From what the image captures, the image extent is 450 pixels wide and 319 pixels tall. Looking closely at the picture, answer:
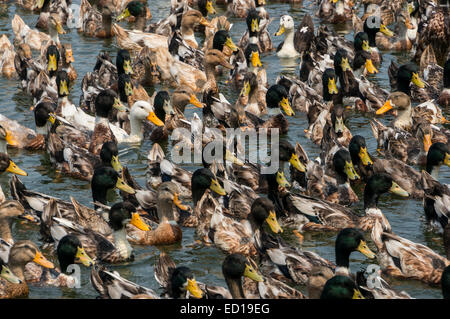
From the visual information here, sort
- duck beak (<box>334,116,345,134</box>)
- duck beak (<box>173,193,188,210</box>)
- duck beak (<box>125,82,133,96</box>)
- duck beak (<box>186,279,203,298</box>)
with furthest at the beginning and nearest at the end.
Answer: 1. duck beak (<box>125,82,133,96</box>)
2. duck beak (<box>334,116,345,134</box>)
3. duck beak (<box>173,193,188,210</box>)
4. duck beak (<box>186,279,203,298</box>)

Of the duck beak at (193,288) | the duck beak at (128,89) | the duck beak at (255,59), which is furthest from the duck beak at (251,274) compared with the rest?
the duck beak at (255,59)

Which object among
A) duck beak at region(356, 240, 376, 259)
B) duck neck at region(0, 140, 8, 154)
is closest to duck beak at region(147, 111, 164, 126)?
duck neck at region(0, 140, 8, 154)

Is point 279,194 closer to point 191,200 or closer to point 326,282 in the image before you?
point 191,200

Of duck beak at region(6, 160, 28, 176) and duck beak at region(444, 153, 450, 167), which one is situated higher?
duck beak at region(444, 153, 450, 167)

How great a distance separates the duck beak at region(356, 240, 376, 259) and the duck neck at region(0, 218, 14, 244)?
177 inches

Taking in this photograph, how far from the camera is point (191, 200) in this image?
14.8 m

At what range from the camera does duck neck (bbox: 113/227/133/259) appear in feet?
42.8

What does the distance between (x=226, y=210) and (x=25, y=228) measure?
272cm

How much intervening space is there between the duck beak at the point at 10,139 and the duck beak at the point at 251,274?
617 cm

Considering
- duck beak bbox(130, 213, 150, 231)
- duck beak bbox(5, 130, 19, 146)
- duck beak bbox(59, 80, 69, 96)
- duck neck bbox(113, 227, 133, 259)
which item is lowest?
duck beak bbox(5, 130, 19, 146)

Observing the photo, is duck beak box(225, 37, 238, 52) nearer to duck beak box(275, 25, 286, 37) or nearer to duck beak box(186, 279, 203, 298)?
duck beak box(275, 25, 286, 37)

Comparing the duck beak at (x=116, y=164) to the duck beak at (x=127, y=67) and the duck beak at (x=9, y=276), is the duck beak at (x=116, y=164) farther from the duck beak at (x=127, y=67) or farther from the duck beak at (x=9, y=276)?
the duck beak at (x=127, y=67)

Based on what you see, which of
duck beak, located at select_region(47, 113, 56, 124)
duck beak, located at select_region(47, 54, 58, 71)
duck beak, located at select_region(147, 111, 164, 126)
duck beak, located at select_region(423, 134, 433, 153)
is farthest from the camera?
duck beak, located at select_region(47, 54, 58, 71)

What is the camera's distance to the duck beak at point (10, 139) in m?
16.4
